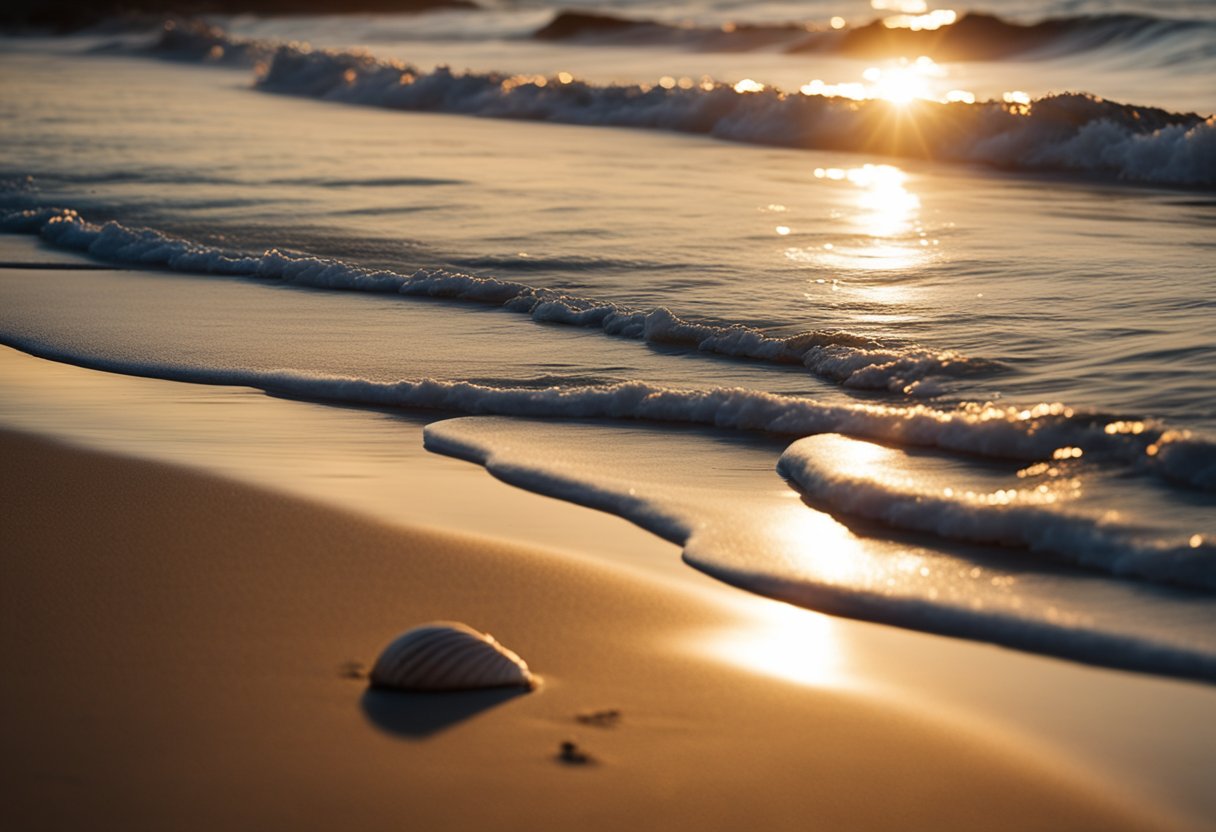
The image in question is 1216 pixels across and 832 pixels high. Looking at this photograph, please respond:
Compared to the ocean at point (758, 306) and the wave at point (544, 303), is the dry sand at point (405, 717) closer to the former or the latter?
the ocean at point (758, 306)

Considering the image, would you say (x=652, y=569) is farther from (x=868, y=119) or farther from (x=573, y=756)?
(x=868, y=119)

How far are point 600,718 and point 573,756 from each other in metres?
0.18

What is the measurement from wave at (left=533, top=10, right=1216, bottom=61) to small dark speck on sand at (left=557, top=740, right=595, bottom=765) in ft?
62.9

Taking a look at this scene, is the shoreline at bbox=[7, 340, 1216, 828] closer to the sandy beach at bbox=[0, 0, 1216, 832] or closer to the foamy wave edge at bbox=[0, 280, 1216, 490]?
the sandy beach at bbox=[0, 0, 1216, 832]

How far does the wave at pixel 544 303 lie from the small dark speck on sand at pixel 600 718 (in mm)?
2828

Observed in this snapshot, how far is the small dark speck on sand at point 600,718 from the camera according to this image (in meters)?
3.29

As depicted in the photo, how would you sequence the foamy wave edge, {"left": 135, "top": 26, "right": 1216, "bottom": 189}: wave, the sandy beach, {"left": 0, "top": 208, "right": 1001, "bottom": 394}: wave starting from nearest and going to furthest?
the sandy beach, the foamy wave edge, {"left": 0, "top": 208, "right": 1001, "bottom": 394}: wave, {"left": 135, "top": 26, "right": 1216, "bottom": 189}: wave

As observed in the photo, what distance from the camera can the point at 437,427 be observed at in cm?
563

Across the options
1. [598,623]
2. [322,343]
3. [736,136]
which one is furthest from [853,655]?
[736,136]

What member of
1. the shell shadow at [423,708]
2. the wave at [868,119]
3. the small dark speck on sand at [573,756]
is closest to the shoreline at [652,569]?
the shell shadow at [423,708]

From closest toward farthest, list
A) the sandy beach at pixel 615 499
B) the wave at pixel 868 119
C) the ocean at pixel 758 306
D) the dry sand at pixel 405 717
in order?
the dry sand at pixel 405 717 < the sandy beach at pixel 615 499 < the ocean at pixel 758 306 < the wave at pixel 868 119

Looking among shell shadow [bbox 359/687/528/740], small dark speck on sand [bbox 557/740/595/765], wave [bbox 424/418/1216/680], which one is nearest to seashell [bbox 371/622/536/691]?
shell shadow [bbox 359/687/528/740]

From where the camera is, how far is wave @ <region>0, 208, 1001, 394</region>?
6.09 m

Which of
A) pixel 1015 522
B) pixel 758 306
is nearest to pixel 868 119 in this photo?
pixel 758 306
